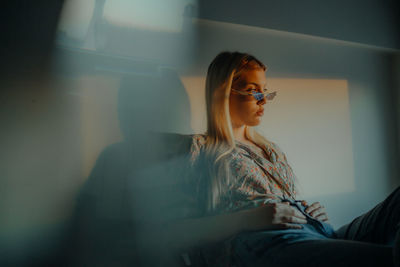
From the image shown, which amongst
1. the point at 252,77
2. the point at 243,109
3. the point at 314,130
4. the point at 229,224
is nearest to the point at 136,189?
the point at 229,224

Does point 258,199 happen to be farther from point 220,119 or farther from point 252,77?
point 252,77

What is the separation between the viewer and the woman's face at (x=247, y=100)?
3.96 ft

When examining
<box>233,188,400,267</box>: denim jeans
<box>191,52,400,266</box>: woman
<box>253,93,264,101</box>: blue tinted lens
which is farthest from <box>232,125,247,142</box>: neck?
<box>233,188,400,267</box>: denim jeans

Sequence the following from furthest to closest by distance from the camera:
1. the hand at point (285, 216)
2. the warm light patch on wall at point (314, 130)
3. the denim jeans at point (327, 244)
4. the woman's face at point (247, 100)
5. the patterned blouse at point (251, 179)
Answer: the warm light patch on wall at point (314, 130) → the woman's face at point (247, 100) → the patterned blouse at point (251, 179) → the hand at point (285, 216) → the denim jeans at point (327, 244)

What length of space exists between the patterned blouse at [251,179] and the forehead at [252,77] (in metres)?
0.24

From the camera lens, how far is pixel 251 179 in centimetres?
108

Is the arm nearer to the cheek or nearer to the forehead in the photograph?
the cheek

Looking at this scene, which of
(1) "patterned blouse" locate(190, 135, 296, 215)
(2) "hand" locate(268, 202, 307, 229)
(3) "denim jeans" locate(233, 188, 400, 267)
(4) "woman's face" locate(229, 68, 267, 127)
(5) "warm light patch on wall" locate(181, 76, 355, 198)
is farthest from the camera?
(5) "warm light patch on wall" locate(181, 76, 355, 198)

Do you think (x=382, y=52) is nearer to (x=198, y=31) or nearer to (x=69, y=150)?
(x=198, y=31)

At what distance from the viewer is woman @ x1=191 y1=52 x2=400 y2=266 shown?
0.76 m

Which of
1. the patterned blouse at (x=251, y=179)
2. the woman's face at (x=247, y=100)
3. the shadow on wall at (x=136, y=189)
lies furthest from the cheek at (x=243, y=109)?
the shadow on wall at (x=136, y=189)

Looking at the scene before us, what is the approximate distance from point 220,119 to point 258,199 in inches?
12.9

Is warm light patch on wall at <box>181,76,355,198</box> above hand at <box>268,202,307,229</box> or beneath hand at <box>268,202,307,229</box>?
above

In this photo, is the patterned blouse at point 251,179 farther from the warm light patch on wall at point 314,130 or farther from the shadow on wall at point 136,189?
the warm light patch on wall at point 314,130
